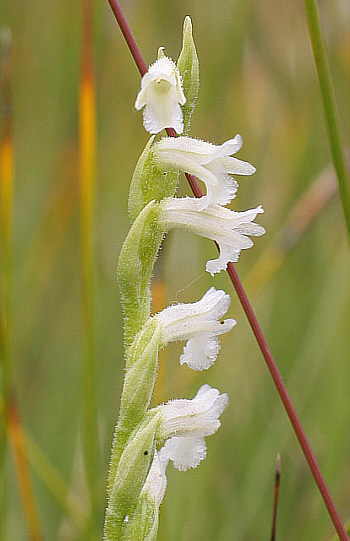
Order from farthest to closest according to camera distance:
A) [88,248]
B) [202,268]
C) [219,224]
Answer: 1. [202,268]
2. [88,248]
3. [219,224]

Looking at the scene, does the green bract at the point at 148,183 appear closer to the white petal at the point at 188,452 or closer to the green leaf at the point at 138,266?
the green leaf at the point at 138,266

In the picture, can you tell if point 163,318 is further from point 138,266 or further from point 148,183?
point 148,183

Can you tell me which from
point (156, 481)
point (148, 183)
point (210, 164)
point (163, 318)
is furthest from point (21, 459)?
point (210, 164)

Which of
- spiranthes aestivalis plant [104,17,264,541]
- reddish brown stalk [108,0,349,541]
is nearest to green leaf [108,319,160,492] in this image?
spiranthes aestivalis plant [104,17,264,541]

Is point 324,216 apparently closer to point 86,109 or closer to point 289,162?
point 289,162

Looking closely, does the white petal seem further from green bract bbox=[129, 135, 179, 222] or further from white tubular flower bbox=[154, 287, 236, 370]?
green bract bbox=[129, 135, 179, 222]
